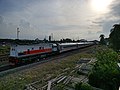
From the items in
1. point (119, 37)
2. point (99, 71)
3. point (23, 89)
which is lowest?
point (23, 89)

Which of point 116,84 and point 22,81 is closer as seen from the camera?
point 116,84

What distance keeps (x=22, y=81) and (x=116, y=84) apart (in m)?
8.72

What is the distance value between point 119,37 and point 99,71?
28.7 meters

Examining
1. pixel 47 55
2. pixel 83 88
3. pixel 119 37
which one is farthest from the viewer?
pixel 119 37

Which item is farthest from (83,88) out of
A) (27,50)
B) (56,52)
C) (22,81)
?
(56,52)

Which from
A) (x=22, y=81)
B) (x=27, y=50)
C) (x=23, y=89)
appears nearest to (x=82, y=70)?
(x=22, y=81)

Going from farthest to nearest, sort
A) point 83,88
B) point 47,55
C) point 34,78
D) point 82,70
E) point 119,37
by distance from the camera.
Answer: point 119,37, point 47,55, point 82,70, point 34,78, point 83,88

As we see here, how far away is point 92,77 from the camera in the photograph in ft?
54.5

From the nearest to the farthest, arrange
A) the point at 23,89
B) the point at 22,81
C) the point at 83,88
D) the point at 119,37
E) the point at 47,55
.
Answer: the point at 83,88
the point at 23,89
the point at 22,81
the point at 47,55
the point at 119,37

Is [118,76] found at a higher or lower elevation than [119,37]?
lower

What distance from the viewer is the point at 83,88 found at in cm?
1288

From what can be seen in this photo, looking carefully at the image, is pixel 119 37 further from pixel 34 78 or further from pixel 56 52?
pixel 34 78

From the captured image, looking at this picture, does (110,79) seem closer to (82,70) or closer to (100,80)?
(100,80)

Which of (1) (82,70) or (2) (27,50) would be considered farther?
(2) (27,50)
